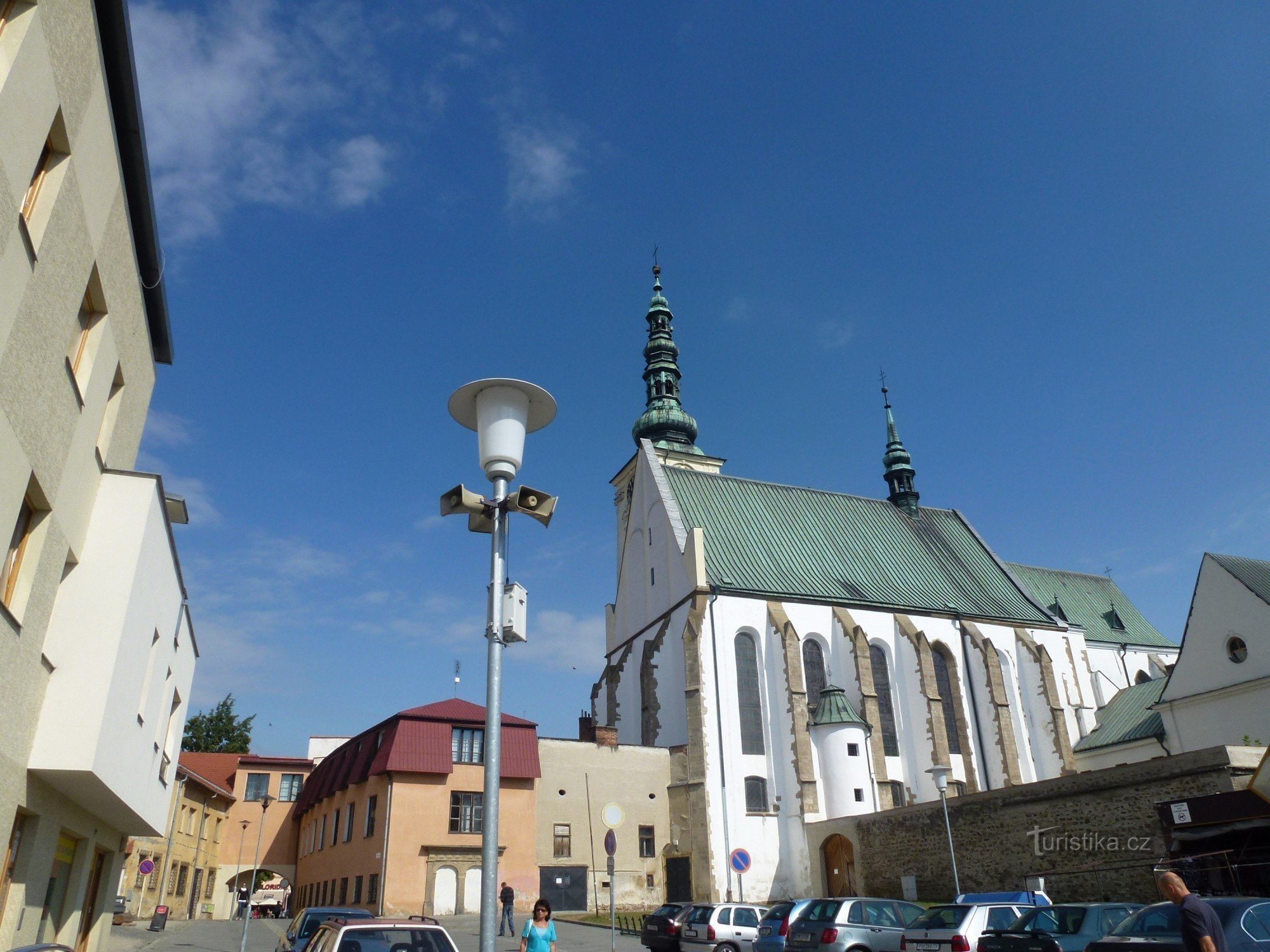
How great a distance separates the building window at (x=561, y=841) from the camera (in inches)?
1338

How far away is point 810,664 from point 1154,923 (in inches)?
1193

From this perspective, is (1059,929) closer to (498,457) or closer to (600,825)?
(498,457)

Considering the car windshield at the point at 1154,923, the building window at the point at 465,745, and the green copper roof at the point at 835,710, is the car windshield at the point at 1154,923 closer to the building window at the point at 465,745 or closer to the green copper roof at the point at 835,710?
the building window at the point at 465,745

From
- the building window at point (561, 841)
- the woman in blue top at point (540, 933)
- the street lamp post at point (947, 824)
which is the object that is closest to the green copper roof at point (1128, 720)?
the street lamp post at point (947, 824)

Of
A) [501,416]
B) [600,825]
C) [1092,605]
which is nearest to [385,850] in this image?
[600,825]

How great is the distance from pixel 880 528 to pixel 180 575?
135 ft

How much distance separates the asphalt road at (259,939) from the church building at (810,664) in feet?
31.5

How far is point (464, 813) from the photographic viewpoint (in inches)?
1294

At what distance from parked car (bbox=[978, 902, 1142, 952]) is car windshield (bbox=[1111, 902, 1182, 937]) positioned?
1731 mm

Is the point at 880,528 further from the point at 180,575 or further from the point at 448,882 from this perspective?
the point at 180,575

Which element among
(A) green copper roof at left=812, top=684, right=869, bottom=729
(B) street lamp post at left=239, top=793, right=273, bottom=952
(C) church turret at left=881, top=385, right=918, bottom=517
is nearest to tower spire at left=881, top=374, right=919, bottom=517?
(C) church turret at left=881, top=385, right=918, bottom=517

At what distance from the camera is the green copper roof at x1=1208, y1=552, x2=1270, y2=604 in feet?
94.3

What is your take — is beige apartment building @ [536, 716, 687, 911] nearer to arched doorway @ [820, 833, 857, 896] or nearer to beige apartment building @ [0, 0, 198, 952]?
arched doorway @ [820, 833, 857, 896]

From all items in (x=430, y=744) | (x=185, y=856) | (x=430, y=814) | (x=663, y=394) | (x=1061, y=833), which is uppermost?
(x=663, y=394)
